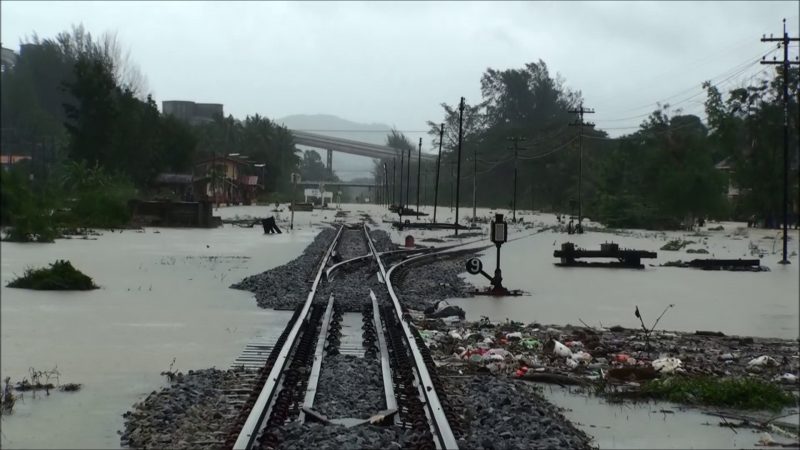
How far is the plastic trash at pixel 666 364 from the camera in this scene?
378 inches

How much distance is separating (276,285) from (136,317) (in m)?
4.78

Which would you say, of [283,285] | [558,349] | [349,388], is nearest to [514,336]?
[558,349]

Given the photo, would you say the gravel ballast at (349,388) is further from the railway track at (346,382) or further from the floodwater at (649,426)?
the floodwater at (649,426)

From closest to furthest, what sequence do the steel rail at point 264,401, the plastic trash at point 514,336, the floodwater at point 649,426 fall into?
the steel rail at point 264,401
the floodwater at point 649,426
the plastic trash at point 514,336

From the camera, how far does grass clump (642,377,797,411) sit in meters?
8.12

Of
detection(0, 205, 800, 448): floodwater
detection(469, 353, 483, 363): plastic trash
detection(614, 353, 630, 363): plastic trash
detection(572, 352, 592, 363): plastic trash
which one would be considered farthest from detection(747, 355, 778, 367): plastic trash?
detection(469, 353, 483, 363): plastic trash

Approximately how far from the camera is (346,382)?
27.4ft

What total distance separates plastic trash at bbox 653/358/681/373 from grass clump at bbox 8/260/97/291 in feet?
34.8

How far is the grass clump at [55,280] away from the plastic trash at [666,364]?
417 inches

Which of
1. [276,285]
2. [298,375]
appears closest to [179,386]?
[298,375]

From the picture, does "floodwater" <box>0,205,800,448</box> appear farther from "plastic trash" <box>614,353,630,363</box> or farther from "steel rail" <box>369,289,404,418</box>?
"plastic trash" <box>614,353,630,363</box>

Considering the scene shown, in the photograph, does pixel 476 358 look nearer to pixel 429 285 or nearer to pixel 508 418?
pixel 508 418

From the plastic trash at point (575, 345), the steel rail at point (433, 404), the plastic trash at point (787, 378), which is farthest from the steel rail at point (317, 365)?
the plastic trash at point (787, 378)

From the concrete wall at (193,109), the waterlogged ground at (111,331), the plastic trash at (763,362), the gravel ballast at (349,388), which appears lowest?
the waterlogged ground at (111,331)
